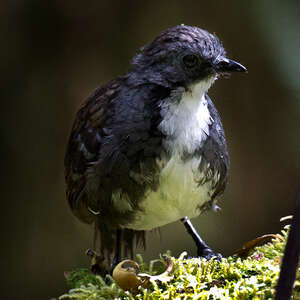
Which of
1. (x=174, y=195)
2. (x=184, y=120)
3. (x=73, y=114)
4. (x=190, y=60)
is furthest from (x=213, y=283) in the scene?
(x=73, y=114)

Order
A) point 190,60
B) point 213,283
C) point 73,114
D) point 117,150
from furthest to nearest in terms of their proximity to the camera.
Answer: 1. point 73,114
2. point 117,150
3. point 190,60
4. point 213,283

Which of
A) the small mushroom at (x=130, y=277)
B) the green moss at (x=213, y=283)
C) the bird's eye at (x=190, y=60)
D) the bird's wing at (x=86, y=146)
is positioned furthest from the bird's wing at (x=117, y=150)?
the small mushroom at (x=130, y=277)

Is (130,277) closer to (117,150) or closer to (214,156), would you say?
(117,150)

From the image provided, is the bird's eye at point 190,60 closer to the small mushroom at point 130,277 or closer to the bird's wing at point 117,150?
the bird's wing at point 117,150

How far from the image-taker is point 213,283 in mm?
2033

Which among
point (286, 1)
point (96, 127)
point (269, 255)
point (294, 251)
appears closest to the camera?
point (294, 251)

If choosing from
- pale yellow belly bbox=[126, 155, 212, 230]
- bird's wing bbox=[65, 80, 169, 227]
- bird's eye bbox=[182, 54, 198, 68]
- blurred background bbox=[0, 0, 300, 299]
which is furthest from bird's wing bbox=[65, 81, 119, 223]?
blurred background bbox=[0, 0, 300, 299]

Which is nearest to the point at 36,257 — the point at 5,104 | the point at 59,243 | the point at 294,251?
the point at 59,243

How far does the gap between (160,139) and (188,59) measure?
0.39 metres

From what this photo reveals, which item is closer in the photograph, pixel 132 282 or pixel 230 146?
pixel 132 282

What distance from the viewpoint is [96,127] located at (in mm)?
2895

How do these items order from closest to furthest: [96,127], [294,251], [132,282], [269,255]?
1. [294,251]
2. [132,282]
3. [269,255]
4. [96,127]

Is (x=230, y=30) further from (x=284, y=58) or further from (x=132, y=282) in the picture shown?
(x=132, y=282)

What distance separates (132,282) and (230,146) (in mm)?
3557
